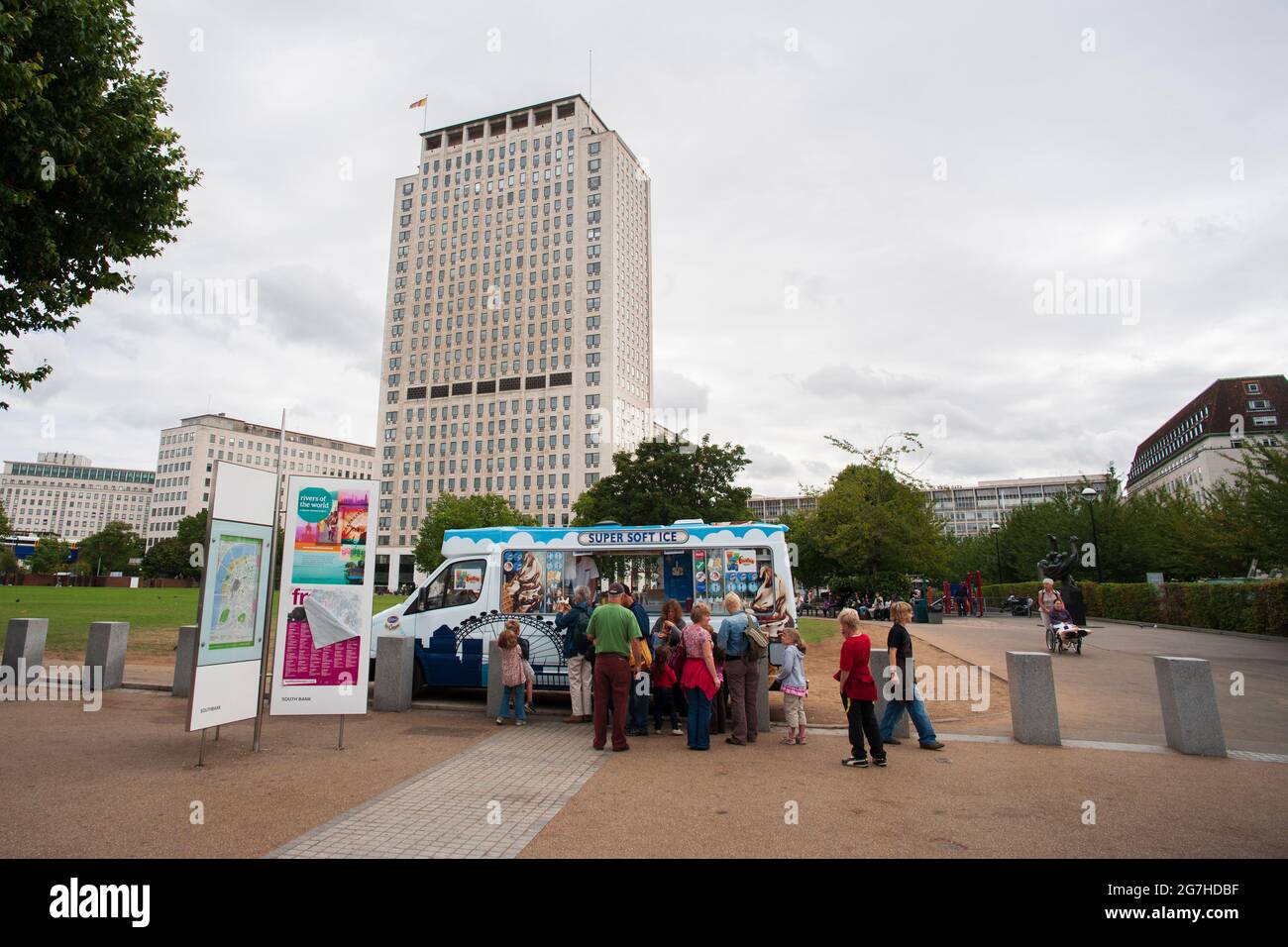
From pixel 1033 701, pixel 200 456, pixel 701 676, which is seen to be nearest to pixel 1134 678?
pixel 1033 701

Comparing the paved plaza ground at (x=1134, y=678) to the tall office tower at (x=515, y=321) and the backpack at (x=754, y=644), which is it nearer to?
the backpack at (x=754, y=644)

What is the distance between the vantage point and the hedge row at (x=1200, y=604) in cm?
2200

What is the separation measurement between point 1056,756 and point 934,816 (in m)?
3.26

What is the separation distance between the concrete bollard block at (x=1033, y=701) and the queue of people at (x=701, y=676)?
47.6 inches

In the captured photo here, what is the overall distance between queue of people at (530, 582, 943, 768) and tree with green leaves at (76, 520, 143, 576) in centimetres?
12560

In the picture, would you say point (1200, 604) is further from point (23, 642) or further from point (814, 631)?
point (23, 642)

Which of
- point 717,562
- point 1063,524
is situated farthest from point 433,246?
point 717,562

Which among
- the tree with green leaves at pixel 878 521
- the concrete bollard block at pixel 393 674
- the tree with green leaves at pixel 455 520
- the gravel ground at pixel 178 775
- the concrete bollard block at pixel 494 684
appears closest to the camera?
the gravel ground at pixel 178 775

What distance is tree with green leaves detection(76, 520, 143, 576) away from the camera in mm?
109625

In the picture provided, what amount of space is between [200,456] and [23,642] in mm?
158433

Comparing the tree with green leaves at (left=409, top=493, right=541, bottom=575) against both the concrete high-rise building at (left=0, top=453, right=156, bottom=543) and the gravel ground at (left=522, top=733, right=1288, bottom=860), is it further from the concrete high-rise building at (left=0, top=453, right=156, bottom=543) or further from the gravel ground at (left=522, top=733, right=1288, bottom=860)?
the concrete high-rise building at (left=0, top=453, right=156, bottom=543)

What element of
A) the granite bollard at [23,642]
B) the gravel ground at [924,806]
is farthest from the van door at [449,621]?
the granite bollard at [23,642]

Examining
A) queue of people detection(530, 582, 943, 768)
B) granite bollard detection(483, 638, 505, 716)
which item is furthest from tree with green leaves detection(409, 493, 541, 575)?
queue of people detection(530, 582, 943, 768)

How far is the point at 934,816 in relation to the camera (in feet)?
19.2
